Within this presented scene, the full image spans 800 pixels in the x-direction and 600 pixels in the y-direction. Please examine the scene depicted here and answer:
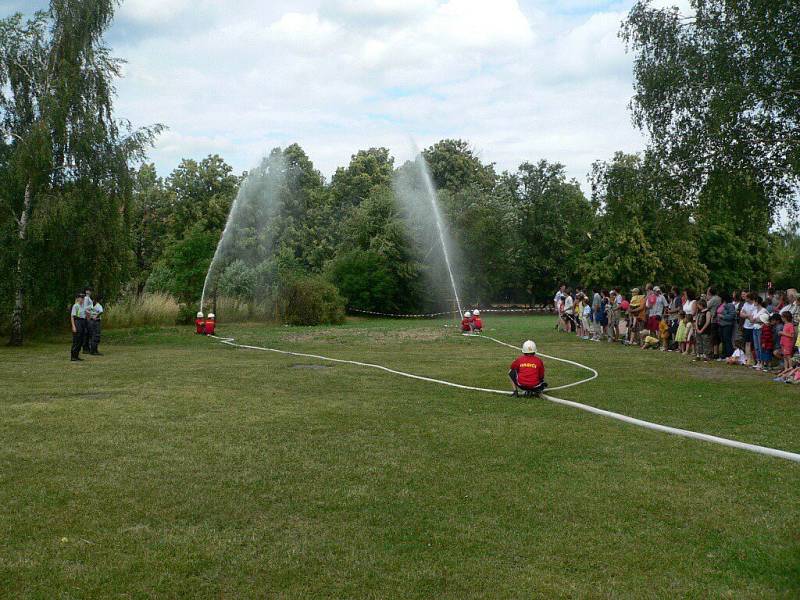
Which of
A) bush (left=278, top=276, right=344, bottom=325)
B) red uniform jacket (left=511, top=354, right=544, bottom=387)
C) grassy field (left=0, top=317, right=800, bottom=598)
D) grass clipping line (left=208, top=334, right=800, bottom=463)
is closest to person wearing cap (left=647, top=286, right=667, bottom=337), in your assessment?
grass clipping line (left=208, top=334, right=800, bottom=463)

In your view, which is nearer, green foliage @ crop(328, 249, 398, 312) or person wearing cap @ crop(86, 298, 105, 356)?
person wearing cap @ crop(86, 298, 105, 356)

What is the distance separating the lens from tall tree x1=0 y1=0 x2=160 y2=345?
2366cm

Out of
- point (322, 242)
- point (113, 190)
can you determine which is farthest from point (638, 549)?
point (322, 242)

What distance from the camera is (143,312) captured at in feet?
108

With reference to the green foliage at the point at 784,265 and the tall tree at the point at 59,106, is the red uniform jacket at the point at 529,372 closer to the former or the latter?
the tall tree at the point at 59,106

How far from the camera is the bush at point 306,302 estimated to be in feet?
118

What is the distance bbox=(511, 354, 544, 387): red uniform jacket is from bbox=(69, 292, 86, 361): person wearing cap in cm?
1183

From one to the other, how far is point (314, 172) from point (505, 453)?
65.1 m

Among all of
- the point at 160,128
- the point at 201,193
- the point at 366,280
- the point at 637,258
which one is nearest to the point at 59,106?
the point at 160,128

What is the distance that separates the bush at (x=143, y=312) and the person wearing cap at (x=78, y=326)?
12055 millimetres

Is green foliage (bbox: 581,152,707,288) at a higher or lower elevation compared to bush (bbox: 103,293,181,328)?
higher

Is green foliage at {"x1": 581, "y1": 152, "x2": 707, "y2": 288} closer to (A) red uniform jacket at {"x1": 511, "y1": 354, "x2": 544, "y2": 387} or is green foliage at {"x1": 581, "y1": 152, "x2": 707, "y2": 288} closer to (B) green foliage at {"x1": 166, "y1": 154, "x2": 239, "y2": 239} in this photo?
(B) green foliage at {"x1": 166, "y1": 154, "x2": 239, "y2": 239}

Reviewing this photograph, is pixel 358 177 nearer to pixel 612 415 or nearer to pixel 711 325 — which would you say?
pixel 711 325

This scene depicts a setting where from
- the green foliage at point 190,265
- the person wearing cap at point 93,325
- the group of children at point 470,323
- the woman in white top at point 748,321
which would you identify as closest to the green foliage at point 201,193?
the green foliage at point 190,265
